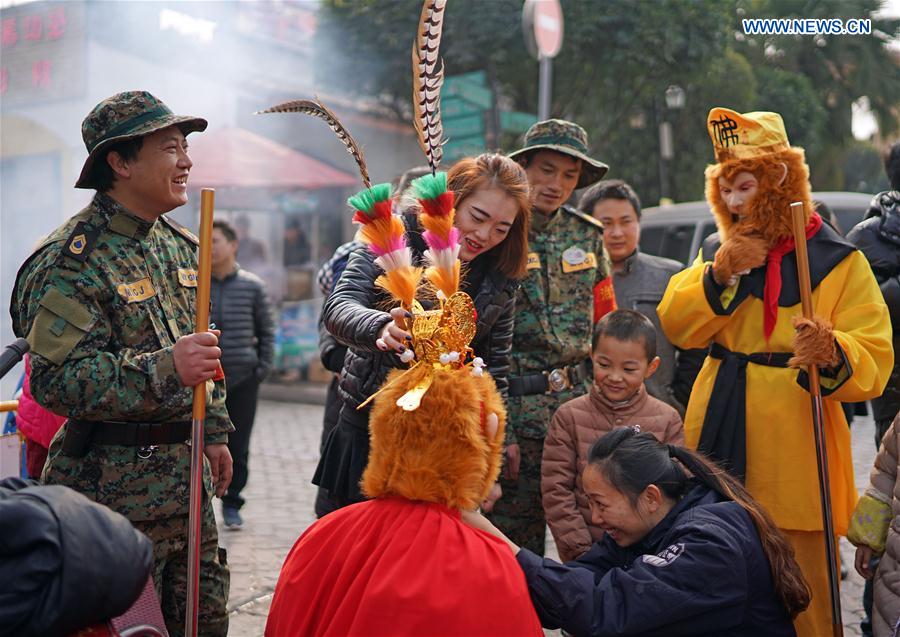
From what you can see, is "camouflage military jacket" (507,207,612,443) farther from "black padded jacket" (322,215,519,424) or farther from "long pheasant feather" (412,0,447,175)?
"long pheasant feather" (412,0,447,175)

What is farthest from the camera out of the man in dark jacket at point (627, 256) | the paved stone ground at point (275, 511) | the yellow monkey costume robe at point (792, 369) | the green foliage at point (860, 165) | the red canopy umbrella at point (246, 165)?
the green foliage at point (860, 165)

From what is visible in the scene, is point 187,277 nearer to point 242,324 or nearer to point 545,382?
point 545,382

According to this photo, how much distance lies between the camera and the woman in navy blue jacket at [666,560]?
98.7 inches

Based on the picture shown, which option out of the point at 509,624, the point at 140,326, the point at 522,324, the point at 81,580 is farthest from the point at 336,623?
the point at 522,324

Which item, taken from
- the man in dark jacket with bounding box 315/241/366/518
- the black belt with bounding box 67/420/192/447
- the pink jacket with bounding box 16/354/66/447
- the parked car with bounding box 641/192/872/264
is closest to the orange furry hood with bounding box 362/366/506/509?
the black belt with bounding box 67/420/192/447

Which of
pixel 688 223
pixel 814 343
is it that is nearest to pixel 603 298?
pixel 814 343

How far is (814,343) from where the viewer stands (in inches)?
130

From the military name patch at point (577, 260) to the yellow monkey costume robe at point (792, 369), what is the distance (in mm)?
522

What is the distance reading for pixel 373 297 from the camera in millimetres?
3117

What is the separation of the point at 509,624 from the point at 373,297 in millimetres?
1234

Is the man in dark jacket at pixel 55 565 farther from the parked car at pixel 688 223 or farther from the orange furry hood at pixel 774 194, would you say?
the parked car at pixel 688 223

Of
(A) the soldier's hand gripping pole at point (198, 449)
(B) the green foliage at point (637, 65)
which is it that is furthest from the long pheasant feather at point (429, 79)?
(B) the green foliage at point (637, 65)

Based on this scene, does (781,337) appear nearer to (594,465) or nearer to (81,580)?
(594,465)

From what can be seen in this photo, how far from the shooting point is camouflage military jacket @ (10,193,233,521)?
2.70 metres
